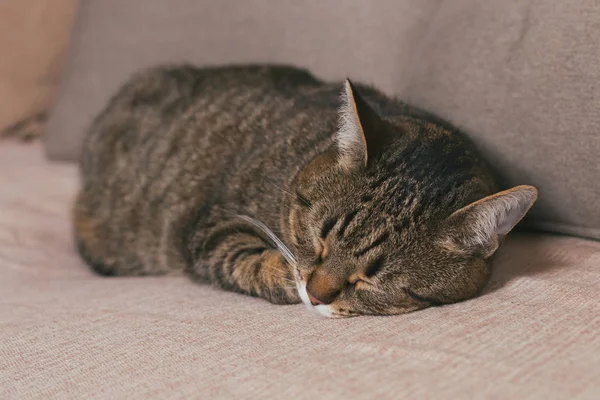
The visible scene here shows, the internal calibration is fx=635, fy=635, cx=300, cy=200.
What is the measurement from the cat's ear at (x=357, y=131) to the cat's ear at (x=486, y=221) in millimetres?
177

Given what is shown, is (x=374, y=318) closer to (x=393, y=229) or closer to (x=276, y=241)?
(x=393, y=229)

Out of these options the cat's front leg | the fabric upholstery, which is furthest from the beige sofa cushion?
the cat's front leg

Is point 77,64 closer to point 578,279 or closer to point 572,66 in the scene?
point 572,66

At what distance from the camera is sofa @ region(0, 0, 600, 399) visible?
2.61 ft

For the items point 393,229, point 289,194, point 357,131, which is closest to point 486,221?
point 393,229

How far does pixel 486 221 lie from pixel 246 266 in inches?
18.1

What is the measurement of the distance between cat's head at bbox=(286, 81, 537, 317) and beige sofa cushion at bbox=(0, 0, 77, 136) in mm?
1547

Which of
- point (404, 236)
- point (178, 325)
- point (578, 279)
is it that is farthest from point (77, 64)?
point (578, 279)

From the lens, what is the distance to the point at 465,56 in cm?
130

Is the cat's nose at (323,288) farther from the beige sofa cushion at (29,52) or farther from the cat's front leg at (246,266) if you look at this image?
the beige sofa cushion at (29,52)

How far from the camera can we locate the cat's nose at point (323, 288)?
102 cm

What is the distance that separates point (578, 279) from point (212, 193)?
30.5 inches

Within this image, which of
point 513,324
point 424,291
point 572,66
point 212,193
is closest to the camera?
point 513,324

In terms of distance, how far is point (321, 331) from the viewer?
0.95 metres
